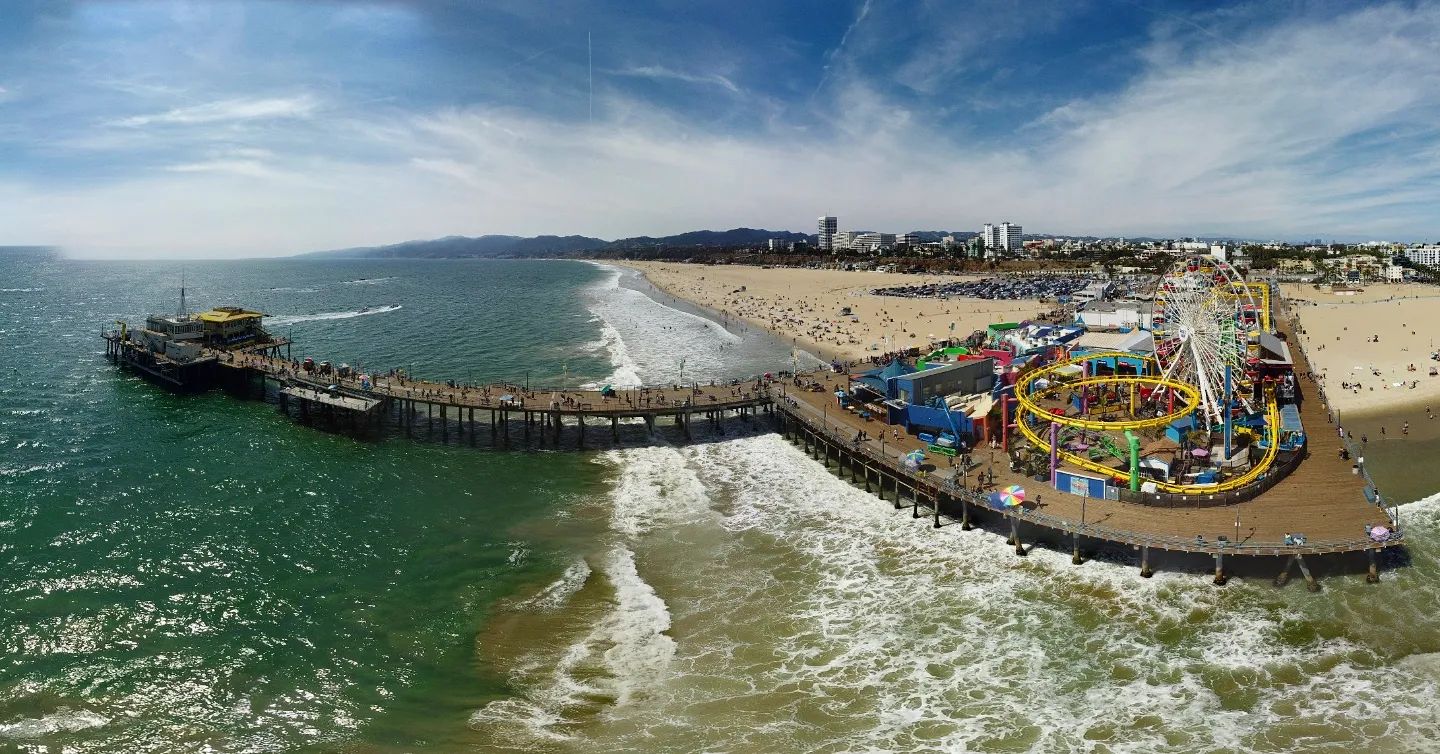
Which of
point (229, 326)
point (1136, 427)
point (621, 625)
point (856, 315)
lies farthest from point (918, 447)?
point (856, 315)

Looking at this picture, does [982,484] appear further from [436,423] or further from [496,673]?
[436,423]

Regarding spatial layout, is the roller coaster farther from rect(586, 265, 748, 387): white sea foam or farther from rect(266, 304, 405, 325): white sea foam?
rect(266, 304, 405, 325): white sea foam

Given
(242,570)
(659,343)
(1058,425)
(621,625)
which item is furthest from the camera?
(659,343)

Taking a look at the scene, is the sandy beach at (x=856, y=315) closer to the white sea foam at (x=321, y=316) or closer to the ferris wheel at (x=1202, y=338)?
the ferris wheel at (x=1202, y=338)

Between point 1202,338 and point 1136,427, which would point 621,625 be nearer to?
point 1136,427

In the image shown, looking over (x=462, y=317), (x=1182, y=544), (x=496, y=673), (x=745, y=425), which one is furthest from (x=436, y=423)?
(x=462, y=317)

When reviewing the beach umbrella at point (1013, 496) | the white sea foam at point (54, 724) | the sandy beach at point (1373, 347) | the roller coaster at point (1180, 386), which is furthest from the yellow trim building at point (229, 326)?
the sandy beach at point (1373, 347)
